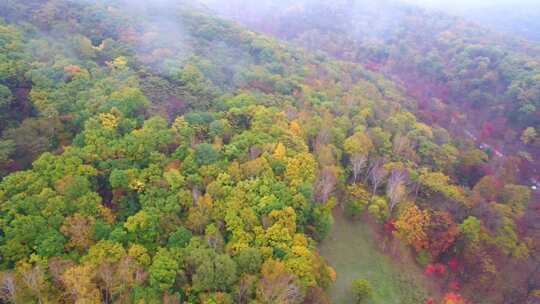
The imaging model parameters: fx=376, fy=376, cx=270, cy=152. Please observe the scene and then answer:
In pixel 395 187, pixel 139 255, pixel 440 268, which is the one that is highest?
pixel 395 187

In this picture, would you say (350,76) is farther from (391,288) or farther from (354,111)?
(391,288)

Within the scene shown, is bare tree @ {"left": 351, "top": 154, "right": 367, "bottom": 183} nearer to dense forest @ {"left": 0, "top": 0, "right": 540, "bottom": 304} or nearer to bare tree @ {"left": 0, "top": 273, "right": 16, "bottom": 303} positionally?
dense forest @ {"left": 0, "top": 0, "right": 540, "bottom": 304}

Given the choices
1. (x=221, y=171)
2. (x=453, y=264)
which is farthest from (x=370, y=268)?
(x=221, y=171)

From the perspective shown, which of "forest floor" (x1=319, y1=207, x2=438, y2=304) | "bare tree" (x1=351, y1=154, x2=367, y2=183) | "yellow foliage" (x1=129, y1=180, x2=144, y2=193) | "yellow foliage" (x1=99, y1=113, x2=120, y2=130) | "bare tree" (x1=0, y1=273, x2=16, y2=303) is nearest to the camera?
"bare tree" (x1=0, y1=273, x2=16, y2=303)

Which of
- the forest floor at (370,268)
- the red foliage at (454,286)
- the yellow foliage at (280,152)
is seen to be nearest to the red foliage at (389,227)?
the forest floor at (370,268)

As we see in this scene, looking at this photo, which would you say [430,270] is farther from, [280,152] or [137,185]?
[137,185]

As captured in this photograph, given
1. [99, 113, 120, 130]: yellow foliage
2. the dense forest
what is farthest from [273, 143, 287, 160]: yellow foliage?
[99, 113, 120, 130]: yellow foliage
